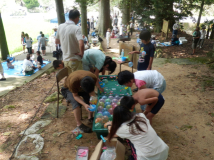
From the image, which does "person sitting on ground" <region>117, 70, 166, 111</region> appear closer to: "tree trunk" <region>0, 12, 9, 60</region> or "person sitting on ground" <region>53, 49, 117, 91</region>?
"person sitting on ground" <region>53, 49, 117, 91</region>

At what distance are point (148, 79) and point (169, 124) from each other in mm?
1234

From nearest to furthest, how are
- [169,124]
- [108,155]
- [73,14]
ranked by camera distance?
[108,155]
[169,124]
[73,14]

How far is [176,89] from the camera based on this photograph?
5500 millimetres

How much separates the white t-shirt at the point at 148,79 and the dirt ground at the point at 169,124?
3.21 ft

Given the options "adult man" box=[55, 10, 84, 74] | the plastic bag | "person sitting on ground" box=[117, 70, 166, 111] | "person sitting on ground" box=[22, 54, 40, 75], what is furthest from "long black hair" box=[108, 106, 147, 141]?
"person sitting on ground" box=[22, 54, 40, 75]

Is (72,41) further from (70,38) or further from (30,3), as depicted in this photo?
(30,3)

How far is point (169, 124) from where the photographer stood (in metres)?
3.79

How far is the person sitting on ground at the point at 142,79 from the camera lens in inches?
118

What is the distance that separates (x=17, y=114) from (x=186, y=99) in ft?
14.8

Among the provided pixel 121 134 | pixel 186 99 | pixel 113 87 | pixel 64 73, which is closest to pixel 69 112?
pixel 64 73

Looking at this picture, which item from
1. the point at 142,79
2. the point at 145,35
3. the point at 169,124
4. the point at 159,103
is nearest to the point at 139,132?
the point at 159,103

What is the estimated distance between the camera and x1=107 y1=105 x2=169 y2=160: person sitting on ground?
2.05 m

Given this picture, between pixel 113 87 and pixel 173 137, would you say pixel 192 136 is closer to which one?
pixel 173 137

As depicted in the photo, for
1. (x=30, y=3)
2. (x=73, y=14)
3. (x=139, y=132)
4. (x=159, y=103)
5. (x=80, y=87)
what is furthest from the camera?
(x=30, y=3)
